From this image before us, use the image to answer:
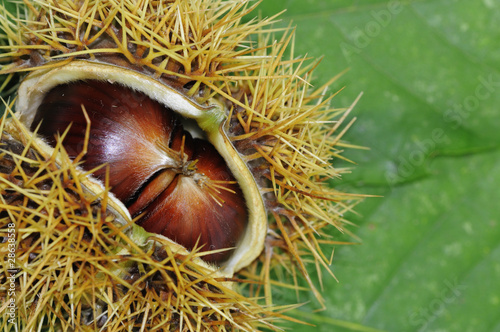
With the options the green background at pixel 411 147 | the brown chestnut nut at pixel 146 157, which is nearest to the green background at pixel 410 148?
the green background at pixel 411 147

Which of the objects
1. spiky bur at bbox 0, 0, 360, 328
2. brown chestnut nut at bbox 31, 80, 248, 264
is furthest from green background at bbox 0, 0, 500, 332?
brown chestnut nut at bbox 31, 80, 248, 264

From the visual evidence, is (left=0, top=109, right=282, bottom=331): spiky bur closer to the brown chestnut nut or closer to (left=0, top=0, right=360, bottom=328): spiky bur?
the brown chestnut nut

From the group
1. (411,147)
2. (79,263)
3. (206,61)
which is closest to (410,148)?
(411,147)

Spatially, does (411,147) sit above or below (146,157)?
above

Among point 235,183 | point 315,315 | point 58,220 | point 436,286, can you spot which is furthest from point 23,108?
point 436,286

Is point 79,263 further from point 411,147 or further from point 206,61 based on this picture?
point 411,147

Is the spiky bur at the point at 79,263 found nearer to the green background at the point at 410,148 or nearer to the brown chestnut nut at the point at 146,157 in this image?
the brown chestnut nut at the point at 146,157

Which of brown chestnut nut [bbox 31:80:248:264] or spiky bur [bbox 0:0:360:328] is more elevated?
spiky bur [bbox 0:0:360:328]
